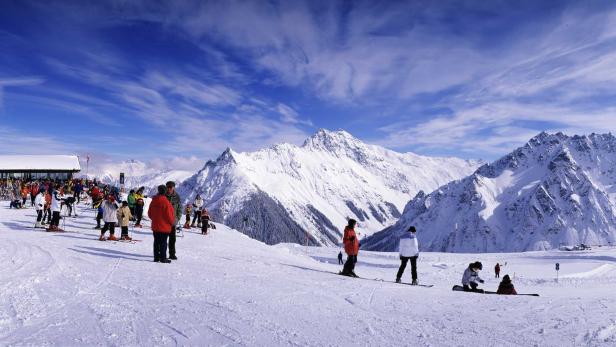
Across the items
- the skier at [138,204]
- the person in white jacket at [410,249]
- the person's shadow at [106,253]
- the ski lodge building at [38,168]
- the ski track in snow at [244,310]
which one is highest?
the ski lodge building at [38,168]

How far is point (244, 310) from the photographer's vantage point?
8.84m

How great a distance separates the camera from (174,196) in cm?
1712

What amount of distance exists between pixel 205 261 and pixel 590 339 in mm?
12336

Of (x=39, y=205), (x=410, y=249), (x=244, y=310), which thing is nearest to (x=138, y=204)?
(x=39, y=205)

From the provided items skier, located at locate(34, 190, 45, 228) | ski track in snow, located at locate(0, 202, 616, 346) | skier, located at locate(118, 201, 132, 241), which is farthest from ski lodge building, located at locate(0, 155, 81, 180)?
ski track in snow, located at locate(0, 202, 616, 346)

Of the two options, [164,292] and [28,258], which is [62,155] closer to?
[28,258]

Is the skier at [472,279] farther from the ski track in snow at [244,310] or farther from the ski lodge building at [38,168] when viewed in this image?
the ski lodge building at [38,168]

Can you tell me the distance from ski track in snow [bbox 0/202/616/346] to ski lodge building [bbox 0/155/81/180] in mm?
59903

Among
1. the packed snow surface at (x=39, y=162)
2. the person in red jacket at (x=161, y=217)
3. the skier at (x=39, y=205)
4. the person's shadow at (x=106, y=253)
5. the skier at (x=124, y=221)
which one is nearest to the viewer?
the person in red jacket at (x=161, y=217)

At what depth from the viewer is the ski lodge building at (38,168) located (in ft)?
223

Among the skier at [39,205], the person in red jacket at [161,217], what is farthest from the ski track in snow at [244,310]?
the skier at [39,205]

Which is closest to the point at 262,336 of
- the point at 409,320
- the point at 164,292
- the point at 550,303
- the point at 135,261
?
the point at 409,320

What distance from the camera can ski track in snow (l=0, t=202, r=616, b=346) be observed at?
23.8 feet

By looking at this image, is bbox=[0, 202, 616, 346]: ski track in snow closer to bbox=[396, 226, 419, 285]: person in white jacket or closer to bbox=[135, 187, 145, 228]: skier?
bbox=[396, 226, 419, 285]: person in white jacket
